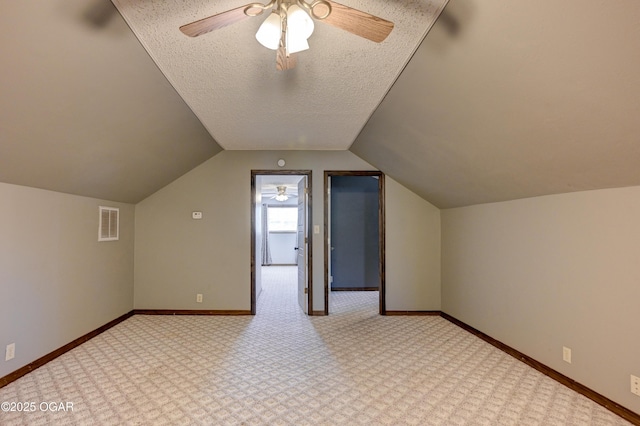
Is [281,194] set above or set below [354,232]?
above

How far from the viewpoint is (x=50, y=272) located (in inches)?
120

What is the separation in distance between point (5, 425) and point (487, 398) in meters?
3.14

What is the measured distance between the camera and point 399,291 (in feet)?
15.3

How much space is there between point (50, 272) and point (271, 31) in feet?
9.85

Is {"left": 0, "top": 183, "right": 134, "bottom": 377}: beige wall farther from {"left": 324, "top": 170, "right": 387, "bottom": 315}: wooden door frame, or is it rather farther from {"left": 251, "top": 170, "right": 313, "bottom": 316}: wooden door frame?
{"left": 324, "top": 170, "right": 387, "bottom": 315}: wooden door frame

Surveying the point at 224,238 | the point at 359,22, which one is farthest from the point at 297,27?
the point at 224,238

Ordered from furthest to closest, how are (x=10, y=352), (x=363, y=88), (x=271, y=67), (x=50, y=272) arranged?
(x=50, y=272), (x=363, y=88), (x=10, y=352), (x=271, y=67)

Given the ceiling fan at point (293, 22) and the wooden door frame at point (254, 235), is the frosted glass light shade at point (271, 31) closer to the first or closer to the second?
the ceiling fan at point (293, 22)

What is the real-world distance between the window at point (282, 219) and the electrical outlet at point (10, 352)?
8.10m

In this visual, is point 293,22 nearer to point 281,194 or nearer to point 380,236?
point 380,236

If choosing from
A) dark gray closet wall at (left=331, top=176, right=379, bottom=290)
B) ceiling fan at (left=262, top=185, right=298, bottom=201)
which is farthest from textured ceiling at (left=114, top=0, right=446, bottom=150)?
ceiling fan at (left=262, top=185, right=298, bottom=201)

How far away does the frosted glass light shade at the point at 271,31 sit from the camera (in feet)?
5.18

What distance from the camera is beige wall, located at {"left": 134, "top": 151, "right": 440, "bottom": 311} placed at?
4621 millimetres

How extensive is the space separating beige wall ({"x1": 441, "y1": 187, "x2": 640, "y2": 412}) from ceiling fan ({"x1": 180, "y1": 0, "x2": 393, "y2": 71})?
2.01 metres
